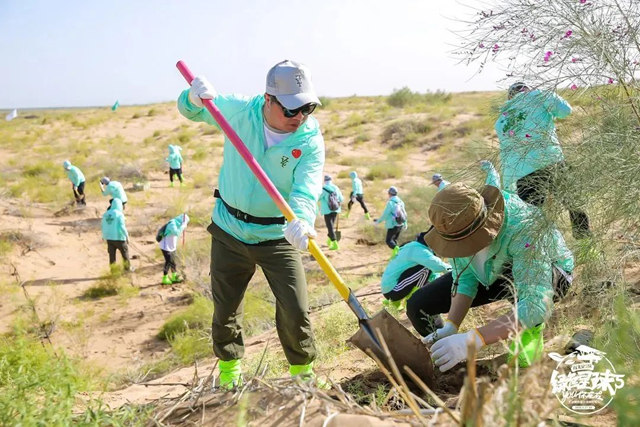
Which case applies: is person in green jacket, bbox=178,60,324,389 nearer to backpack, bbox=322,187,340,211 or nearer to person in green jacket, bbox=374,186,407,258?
person in green jacket, bbox=374,186,407,258

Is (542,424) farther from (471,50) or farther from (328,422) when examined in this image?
(471,50)

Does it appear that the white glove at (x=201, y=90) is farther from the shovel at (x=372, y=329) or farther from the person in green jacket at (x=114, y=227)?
the person in green jacket at (x=114, y=227)

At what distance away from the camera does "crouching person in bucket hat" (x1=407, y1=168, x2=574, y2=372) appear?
282 cm

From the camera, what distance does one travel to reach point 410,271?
5.34m

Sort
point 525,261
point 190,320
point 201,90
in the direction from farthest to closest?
1. point 190,320
2. point 201,90
3. point 525,261

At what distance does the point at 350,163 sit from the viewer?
2202 cm

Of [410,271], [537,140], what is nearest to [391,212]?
[410,271]

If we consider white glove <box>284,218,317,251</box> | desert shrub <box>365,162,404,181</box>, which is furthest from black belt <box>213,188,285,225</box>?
desert shrub <box>365,162,404,181</box>

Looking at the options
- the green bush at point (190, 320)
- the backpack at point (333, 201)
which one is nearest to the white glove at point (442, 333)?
the green bush at point (190, 320)

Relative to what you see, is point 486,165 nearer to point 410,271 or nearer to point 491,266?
point 491,266

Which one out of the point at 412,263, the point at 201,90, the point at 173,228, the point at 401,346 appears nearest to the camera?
the point at 401,346

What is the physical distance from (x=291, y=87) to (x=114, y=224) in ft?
27.4

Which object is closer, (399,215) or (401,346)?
(401,346)

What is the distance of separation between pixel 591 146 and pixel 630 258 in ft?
2.38
